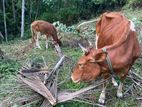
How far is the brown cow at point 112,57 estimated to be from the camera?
5352mm

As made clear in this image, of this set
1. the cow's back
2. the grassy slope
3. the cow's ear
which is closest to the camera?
the cow's ear

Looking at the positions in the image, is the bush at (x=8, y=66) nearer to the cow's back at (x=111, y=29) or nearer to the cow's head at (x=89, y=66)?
the cow's back at (x=111, y=29)

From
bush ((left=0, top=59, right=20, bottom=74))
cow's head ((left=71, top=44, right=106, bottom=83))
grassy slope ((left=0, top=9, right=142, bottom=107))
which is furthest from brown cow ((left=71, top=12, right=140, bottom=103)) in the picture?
bush ((left=0, top=59, right=20, bottom=74))

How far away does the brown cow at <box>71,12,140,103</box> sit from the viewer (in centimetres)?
535

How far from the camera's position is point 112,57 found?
5.44m

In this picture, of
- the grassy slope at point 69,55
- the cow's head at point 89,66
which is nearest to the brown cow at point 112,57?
the cow's head at point 89,66

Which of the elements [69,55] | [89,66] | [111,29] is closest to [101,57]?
[89,66]

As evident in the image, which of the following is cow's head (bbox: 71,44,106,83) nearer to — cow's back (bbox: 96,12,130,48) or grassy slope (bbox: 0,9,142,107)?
cow's back (bbox: 96,12,130,48)

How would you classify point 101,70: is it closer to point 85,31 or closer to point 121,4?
point 85,31

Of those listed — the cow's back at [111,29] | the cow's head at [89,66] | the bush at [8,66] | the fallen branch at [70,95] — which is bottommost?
the bush at [8,66]

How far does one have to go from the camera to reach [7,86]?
686 cm

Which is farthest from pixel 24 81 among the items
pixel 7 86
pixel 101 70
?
pixel 101 70

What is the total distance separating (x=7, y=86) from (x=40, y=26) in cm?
280

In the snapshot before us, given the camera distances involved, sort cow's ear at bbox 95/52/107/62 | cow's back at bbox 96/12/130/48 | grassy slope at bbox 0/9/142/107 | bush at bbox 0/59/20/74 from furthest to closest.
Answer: bush at bbox 0/59/20/74
grassy slope at bbox 0/9/142/107
cow's back at bbox 96/12/130/48
cow's ear at bbox 95/52/107/62
